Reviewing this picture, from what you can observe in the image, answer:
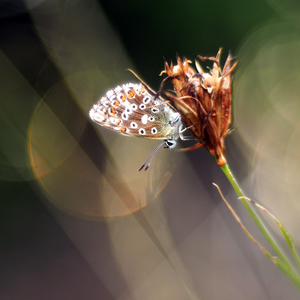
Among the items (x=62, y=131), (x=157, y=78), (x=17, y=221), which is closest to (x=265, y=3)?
(x=157, y=78)

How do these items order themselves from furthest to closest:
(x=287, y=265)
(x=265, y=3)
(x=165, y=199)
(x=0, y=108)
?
(x=0, y=108) < (x=165, y=199) < (x=265, y=3) < (x=287, y=265)

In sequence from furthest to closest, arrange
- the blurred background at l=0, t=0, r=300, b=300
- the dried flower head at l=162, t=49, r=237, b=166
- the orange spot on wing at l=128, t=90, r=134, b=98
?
the blurred background at l=0, t=0, r=300, b=300, the orange spot on wing at l=128, t=90, r=134, b=98, the dried flower head at l=162, t=49, r=237, b=166

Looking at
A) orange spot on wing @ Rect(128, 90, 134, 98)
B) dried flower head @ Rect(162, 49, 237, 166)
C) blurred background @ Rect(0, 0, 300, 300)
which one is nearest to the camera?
dried flower head @ Rect(162, 49, 237, 166)

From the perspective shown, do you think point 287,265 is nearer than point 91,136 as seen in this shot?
Yes

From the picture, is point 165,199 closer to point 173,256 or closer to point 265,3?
point 173,256

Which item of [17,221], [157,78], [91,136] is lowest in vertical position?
[17,221]

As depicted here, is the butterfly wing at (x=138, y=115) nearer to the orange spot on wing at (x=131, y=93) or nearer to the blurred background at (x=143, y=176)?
the orange spot on wing at (x=131, y=93)

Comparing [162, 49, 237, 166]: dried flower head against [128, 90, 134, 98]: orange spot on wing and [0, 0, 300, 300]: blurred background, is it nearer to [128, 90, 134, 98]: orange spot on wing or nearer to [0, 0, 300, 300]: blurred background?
[128, 90, 134, 98]: orange spot on wing

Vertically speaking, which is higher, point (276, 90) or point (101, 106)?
point (101, 106)

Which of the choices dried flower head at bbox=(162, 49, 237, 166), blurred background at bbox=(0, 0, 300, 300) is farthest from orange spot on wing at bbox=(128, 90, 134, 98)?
blurred background at bbox=(0, 0, 300, 300)
